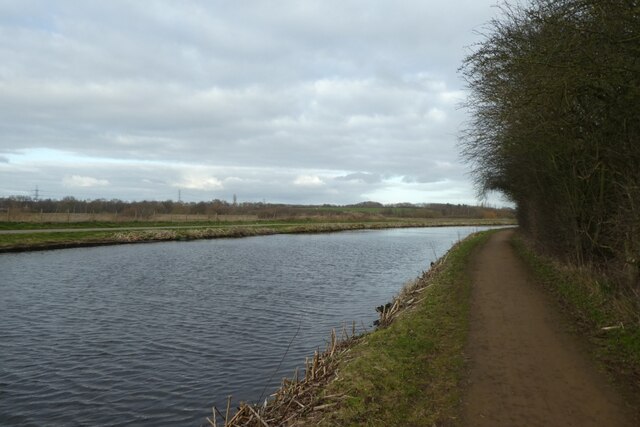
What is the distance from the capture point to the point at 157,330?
40.7 feet

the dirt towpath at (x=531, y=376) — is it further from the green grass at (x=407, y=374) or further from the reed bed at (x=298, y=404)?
the reed bed at (x=298, y=404)

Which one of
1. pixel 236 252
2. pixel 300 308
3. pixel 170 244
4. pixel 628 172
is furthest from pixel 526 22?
pixel 170 244

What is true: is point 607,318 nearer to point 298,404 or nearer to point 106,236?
point 298,404

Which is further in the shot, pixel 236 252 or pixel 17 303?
pixel 236 252

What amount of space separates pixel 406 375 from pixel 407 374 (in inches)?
1.8

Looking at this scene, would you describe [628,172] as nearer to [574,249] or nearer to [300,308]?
[574,249]

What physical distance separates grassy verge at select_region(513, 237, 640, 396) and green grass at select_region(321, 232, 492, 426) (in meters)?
2.20

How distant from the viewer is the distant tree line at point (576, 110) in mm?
7262

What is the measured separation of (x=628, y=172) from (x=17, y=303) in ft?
55.6

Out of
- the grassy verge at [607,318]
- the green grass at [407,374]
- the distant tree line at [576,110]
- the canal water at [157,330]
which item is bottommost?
the canal water at [157,330]

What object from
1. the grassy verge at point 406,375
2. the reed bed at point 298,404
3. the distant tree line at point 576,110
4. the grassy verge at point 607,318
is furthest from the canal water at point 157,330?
the distant tree line at point 576,110

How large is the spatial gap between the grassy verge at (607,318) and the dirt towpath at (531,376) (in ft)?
0.98

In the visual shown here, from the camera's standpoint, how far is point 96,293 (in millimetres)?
17000

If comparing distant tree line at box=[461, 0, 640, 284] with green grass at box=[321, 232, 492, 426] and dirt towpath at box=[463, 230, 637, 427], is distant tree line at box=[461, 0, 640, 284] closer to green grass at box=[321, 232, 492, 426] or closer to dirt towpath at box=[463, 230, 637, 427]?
dirt towpath at box=[463, 230, 637, 427]
